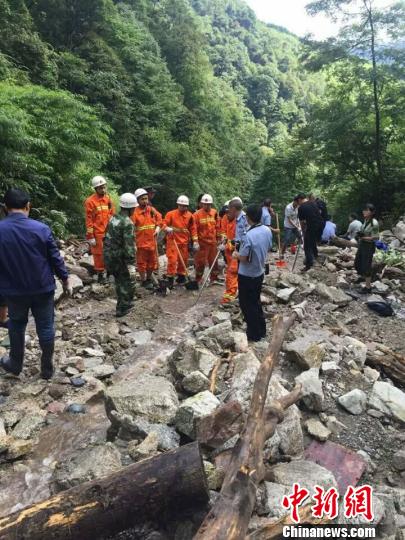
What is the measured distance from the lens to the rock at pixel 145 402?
11.7ft

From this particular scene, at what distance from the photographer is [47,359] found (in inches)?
178

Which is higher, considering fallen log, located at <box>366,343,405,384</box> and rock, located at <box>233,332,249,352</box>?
rock, located at <box>233,332,249,352</box>

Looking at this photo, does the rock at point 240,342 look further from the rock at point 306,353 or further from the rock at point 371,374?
the rock at point 371,374

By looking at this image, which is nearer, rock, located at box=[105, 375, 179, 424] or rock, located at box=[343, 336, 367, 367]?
rock, located at box=[105, 375, 179, 424]

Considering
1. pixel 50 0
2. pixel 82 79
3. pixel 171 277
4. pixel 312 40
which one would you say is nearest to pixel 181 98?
pixel 50 0

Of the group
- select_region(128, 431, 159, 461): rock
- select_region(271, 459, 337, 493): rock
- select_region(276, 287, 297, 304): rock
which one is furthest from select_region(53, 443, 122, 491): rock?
select_region(276, 287, 297, 304): rock

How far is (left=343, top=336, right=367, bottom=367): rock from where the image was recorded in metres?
5.29

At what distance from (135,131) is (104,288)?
1593cm

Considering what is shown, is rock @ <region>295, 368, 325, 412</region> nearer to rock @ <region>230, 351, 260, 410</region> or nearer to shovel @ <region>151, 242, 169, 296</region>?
rock @ <region>230, 351, 260, 410</region>

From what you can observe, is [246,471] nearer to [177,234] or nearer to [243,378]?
[243,378]

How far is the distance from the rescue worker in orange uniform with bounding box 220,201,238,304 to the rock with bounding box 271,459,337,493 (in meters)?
3.95

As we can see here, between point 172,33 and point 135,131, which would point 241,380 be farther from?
point 172,33

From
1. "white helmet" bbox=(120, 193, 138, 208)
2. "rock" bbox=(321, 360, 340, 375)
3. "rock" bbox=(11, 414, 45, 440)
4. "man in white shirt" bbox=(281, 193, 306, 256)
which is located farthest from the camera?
"man in white shirt" bbox=(281, 193, 306, 256)

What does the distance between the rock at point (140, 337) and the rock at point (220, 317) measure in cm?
107
